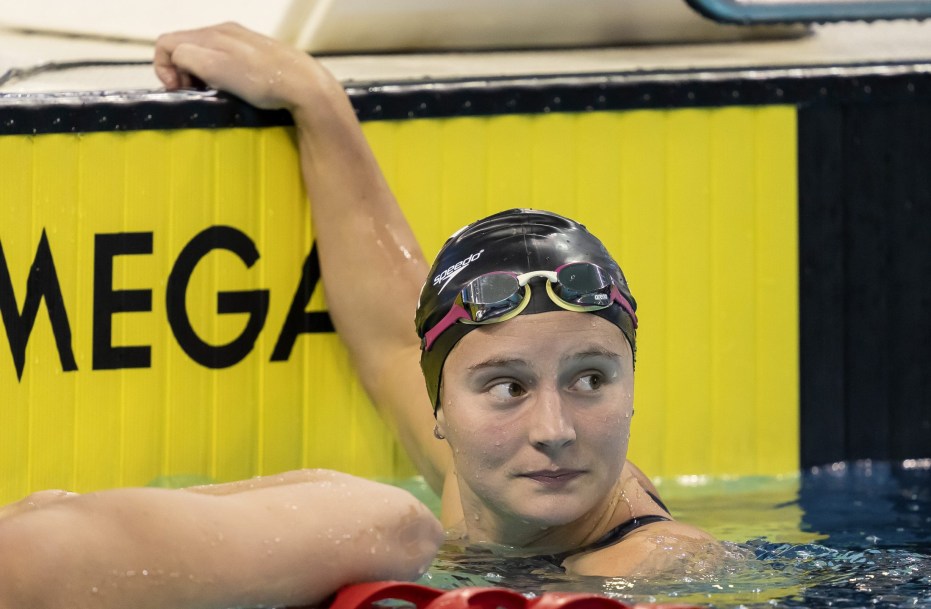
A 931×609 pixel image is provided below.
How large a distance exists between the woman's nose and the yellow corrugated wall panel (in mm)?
973

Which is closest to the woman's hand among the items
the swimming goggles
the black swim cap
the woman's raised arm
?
the woman's raised arm

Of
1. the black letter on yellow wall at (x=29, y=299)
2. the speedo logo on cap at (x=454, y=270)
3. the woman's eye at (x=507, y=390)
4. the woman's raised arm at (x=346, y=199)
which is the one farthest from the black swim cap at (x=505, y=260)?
the black letter on yellow wall at (x=29, y=299)

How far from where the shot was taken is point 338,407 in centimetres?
309

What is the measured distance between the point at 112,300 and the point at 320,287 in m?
0.43

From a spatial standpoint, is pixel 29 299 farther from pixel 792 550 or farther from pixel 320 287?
pixel 792 550

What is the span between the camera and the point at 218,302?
2996 millimetres

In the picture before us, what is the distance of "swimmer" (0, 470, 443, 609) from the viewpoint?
166cm

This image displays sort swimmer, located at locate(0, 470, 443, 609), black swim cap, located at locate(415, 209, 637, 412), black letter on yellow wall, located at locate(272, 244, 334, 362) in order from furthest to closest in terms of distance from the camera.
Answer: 1. black letter on yellow wall, located at locate(272, 244, 334, 362)
2. black swim cap, located at locate(415, 209, 637, 412)
3. swimmer, located at locate(0, 470, 443, 609)

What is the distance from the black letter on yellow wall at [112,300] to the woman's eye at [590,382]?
1117 millimetres

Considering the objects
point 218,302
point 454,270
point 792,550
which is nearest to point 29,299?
point 218,302

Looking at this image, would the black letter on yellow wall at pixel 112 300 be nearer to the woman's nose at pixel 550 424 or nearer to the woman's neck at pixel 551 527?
the woman's neck at pixel 551 527

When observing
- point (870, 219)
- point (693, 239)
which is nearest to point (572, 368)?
point (693, 239)

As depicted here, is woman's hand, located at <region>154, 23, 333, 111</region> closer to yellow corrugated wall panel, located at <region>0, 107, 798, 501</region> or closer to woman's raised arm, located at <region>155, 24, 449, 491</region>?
woman's raised arm, located at <region>155, 24, 449, 491</region>

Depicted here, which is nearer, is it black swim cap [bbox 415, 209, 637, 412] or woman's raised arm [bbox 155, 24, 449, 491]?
black swim cap [bbox 415, 209, 637, 412]
